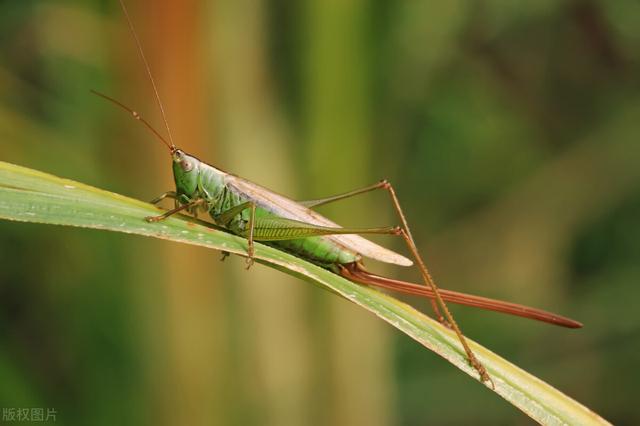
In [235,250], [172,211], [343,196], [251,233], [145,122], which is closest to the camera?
[235,250]

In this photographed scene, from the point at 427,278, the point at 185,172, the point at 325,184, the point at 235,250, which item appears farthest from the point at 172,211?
the point at 427,278

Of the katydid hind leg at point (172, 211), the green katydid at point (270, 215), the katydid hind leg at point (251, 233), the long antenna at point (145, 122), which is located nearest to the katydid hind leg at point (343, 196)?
the green katydid at point (270, 215)

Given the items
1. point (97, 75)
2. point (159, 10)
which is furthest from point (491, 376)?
point (97, 75)

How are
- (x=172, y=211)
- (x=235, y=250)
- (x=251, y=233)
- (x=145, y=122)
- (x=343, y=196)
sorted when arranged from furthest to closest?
(x=343, y=196)
(x=145, y=122)
(x=251, y=233)
(x=172, y=211)
(x=235, y=250)

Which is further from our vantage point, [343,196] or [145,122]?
[343,196]

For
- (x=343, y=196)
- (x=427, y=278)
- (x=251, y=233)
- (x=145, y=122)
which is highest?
(x=145, y=122)

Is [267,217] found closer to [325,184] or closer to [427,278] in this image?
[325,184]

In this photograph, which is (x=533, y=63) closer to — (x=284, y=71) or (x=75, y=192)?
(x=284, y=71)

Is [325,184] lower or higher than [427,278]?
higher

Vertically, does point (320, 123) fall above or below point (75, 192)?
above
